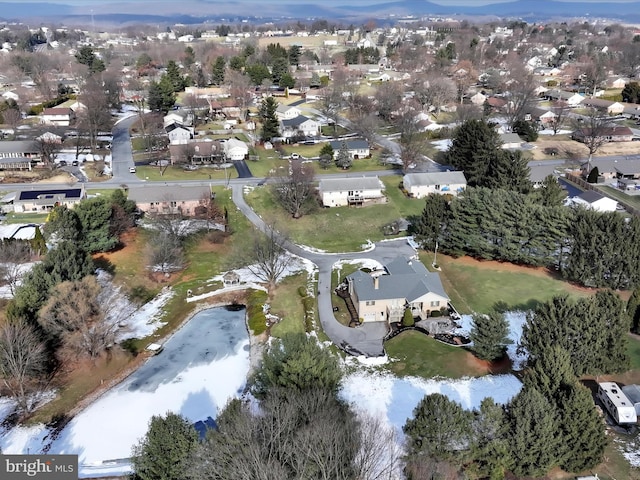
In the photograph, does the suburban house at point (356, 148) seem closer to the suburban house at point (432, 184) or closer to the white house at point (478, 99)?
the suburban house at point (432, 184)

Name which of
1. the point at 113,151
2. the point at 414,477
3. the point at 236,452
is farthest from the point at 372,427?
the point at 113,151

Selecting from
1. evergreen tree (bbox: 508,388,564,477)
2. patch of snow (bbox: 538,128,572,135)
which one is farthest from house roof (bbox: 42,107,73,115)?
evergreen tree (bbox: 508,388,564,477)

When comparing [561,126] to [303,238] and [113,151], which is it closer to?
[303,238]

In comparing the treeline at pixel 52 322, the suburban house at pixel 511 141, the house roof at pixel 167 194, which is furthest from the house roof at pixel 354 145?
the treeline at pixel 52 322

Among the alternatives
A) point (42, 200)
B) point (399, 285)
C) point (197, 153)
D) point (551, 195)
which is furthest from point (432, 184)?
point (42, 200)

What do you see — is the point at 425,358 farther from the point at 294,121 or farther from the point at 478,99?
the point at 478,99
